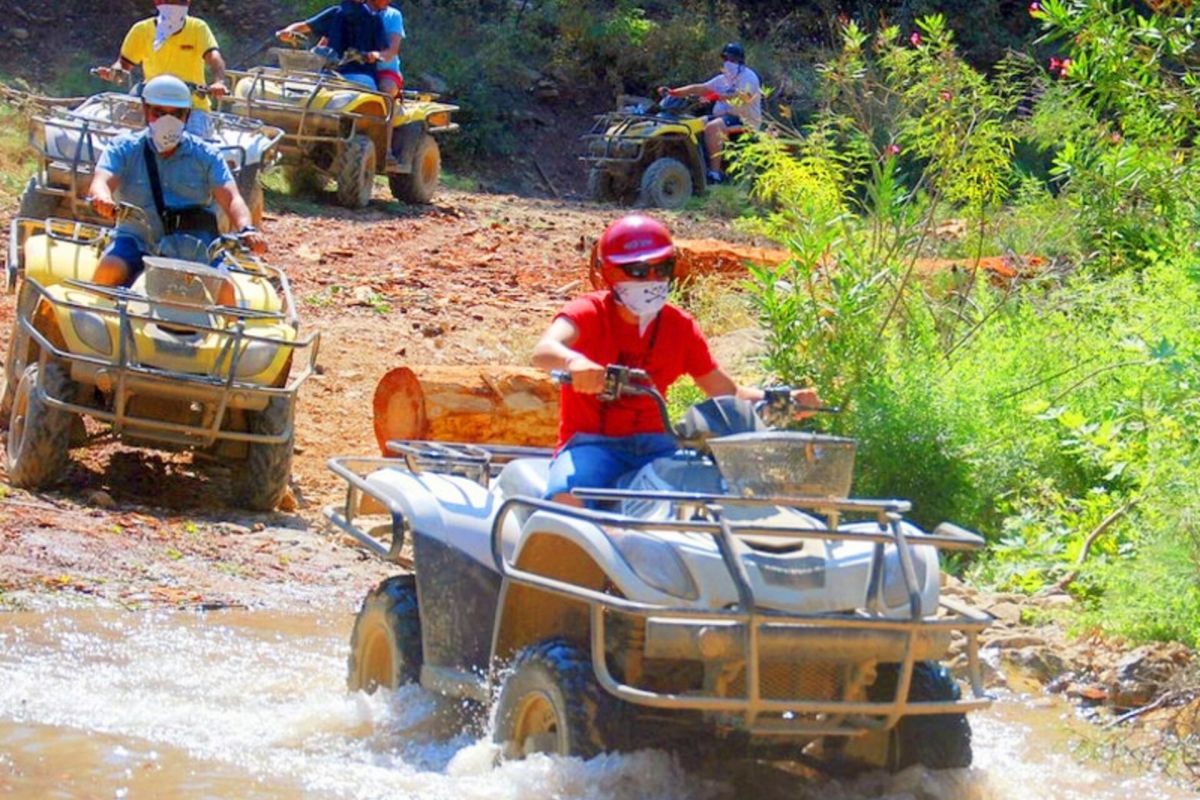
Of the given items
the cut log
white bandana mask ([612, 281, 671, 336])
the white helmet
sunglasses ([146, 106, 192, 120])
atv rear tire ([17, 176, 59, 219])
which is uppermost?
the white helmet

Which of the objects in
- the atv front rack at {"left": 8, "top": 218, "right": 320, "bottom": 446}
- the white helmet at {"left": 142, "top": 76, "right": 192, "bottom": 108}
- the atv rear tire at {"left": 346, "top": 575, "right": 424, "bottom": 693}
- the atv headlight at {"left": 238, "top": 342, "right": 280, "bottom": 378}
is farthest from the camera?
the white helmet at {"left": 142, "top": 76, "right": 192, "bottom": 108}

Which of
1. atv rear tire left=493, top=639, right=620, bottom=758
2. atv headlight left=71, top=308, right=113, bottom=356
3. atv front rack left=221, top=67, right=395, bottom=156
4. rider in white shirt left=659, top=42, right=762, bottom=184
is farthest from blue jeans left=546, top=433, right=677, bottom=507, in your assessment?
rider in white shirt left=659, top=42, right=762, bottom=184

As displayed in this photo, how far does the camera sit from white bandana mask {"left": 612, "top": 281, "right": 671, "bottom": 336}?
5676 mm

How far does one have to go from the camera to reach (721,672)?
486 cm

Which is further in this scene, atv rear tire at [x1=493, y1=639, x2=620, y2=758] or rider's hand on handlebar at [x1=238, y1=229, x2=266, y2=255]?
rider's hand on handlebar at [x1=238, y1=229, x2=266, y2=255]

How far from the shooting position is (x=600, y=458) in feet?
18.0

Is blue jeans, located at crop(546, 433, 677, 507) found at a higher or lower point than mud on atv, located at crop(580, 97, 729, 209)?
lower

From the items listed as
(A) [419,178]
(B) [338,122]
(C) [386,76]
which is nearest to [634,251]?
(B) [338,122]

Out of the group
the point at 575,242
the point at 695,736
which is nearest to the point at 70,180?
the point at 575,242

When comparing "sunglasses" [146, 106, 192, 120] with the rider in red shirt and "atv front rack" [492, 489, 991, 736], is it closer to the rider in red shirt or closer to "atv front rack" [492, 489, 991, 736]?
the rider in red shirt

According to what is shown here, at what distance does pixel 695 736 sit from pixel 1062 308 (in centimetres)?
547

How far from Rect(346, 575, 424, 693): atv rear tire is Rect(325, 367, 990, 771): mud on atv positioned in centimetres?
45

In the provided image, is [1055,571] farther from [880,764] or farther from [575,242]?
[575,242]

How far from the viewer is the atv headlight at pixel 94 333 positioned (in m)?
8.75
